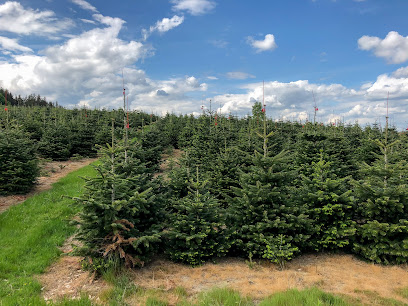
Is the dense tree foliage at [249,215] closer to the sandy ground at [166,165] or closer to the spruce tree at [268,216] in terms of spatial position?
the spruce tree at [268,216]

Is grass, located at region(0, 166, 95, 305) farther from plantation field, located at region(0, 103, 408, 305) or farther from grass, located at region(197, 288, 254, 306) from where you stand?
grass, located at region(197, 288, 254, 306)

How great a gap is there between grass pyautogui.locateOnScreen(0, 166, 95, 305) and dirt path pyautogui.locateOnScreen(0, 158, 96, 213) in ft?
1.92

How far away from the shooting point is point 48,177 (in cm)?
1447

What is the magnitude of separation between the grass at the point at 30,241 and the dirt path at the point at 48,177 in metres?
0.58

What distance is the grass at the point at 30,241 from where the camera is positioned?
220 inches

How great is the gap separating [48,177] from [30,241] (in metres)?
7.85

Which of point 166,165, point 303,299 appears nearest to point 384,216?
point 303,299

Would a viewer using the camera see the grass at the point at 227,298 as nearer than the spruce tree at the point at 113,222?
Yes

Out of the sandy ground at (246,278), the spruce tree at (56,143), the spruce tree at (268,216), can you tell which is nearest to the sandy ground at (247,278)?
the sandy ground at (246,278)

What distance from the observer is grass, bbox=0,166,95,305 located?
5.59m

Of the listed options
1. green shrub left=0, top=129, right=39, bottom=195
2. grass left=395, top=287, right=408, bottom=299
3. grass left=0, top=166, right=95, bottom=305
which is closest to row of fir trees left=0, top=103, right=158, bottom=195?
green shrub left=0, top=129, right=39, bottom=195

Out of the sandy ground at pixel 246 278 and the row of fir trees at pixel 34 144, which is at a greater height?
the row of fir trees at pixel 34 144

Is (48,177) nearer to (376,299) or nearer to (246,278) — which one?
(246,278)

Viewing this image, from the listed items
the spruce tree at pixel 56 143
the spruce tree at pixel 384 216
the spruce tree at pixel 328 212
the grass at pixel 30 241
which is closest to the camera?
the grass at pixel 30 241
